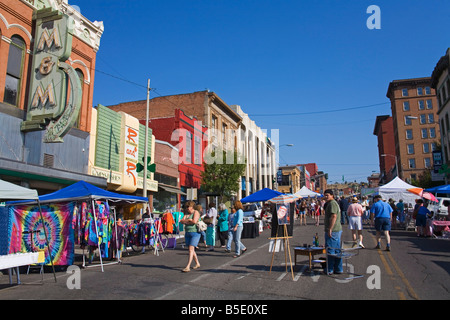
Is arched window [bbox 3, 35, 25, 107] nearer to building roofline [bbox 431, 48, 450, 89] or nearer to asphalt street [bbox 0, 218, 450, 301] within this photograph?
asphalt street [bbox 0, 218, 450, 301]

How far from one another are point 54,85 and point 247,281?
11828 millimetres

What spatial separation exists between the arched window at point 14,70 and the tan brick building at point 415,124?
65.2 meters

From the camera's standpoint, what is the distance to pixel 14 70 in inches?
579

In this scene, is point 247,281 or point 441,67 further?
point 441,67

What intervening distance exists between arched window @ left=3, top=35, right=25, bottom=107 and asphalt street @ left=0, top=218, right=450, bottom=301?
8.44m

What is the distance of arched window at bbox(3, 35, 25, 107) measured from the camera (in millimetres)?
14515

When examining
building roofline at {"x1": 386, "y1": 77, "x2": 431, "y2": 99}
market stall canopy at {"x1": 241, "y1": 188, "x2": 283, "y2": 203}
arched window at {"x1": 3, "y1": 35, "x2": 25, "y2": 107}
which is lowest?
market stall canopy at {"x1": 241, "y1": 188, "x2": 283, "y2": 203}

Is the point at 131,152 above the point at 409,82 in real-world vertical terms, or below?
below

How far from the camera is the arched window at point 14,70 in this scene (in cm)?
1451

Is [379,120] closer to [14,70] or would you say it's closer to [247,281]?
[14,70]

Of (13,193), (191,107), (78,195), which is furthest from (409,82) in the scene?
(13,193)

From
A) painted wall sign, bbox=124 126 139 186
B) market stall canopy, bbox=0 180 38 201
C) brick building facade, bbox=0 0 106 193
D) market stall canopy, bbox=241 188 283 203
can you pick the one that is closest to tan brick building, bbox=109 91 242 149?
painted wall sign, bbox=124 126 139 186

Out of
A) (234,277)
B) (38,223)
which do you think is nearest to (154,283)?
(234,277)
